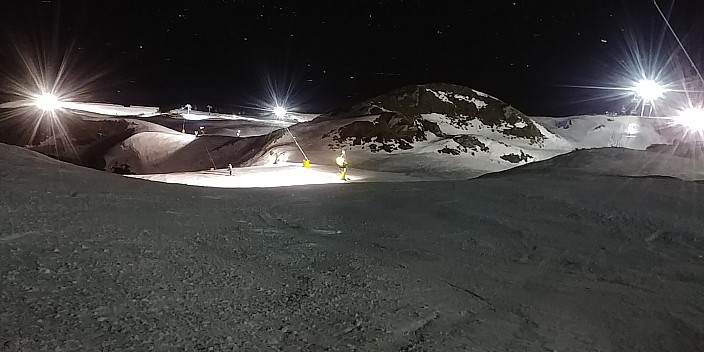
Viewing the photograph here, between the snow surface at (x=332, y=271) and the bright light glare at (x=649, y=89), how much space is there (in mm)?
48406

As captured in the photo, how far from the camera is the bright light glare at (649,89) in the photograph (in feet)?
161

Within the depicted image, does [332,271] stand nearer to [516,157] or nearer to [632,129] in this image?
[516,157]

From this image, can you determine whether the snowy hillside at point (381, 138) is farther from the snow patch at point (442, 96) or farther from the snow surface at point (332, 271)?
the snow surface at point (332, 271)

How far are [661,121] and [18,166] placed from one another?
5707 cm

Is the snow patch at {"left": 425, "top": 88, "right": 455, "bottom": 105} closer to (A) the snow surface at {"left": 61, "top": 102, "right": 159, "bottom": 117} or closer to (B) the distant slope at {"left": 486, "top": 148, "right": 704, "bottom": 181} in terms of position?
(B) the distant slope at {"left": 486, "top": 148, "right": 704, "bottom": 181}

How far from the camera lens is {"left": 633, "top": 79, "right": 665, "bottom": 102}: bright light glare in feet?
161

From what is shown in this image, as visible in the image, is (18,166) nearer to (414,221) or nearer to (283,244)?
(283,244)

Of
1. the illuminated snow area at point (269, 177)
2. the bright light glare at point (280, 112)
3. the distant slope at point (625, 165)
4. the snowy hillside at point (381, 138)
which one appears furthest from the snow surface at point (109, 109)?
the distant slope at point (625, 165)

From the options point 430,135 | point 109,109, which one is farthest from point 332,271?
point 109,109

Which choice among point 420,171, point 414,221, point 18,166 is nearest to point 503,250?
point 414,221

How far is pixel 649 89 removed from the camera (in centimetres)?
5016

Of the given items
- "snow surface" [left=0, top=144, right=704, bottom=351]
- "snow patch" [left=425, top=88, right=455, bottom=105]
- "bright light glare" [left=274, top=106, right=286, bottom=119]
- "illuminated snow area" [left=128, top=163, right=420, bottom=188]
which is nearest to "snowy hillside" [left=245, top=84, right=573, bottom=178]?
"snow patch" [left=425, top=88, right=455, bottom=105]

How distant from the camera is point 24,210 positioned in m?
5.42

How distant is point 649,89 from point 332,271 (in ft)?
182
